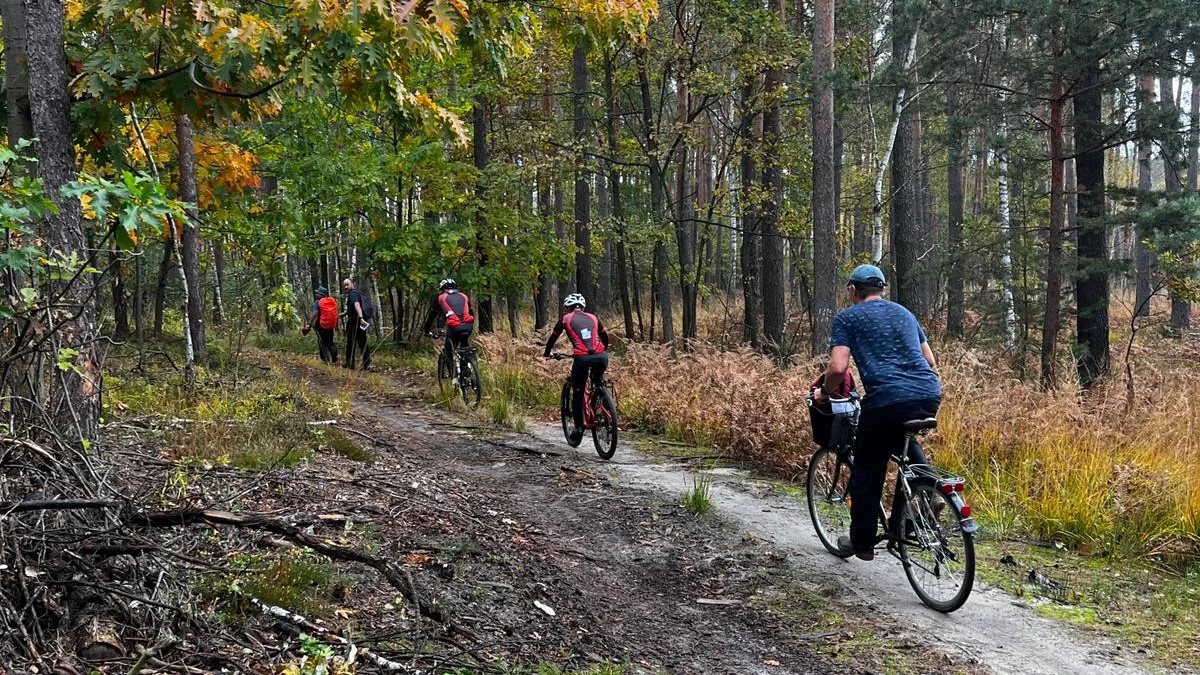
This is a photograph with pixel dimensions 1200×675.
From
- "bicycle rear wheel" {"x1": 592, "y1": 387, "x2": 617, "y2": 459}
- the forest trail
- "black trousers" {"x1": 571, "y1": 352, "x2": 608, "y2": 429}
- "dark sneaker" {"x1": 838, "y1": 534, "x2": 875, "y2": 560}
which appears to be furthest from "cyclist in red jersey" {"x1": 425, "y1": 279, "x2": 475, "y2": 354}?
"dark sneaker" {"x1": 838, "y1": 534, "x2": 875, "y2": 560}

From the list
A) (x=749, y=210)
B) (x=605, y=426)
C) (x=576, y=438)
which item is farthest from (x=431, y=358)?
(x=605, y=426)

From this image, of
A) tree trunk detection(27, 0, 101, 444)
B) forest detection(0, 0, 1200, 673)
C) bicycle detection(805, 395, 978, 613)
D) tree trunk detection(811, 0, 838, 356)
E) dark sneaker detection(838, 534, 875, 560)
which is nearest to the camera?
forest detection(0, 0, 1200, 673)

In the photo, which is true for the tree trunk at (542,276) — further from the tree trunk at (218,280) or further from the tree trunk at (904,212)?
the tree trunk at (904,212)

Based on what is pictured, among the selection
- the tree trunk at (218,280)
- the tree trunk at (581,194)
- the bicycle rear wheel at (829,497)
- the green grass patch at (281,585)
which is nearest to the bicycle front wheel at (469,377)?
the tree trunk at (218,280)

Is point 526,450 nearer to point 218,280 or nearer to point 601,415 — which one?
point 601,415

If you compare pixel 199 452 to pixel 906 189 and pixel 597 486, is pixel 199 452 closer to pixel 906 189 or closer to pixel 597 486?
pixel 597 486

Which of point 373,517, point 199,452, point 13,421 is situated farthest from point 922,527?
point 199,452

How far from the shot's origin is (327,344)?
18.1 meters

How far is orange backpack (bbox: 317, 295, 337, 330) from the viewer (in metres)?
17.6

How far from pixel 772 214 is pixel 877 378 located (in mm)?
12306

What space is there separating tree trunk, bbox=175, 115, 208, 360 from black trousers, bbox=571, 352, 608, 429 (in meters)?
4.57

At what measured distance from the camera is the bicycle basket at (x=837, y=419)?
19.2 feet

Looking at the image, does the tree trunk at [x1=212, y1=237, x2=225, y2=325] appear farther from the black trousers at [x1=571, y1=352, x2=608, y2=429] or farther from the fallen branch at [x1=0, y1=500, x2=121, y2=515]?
the fallen branch at [x1=0, y1=500, x2=121, y2=515]

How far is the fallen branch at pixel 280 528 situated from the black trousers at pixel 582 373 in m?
5.79
